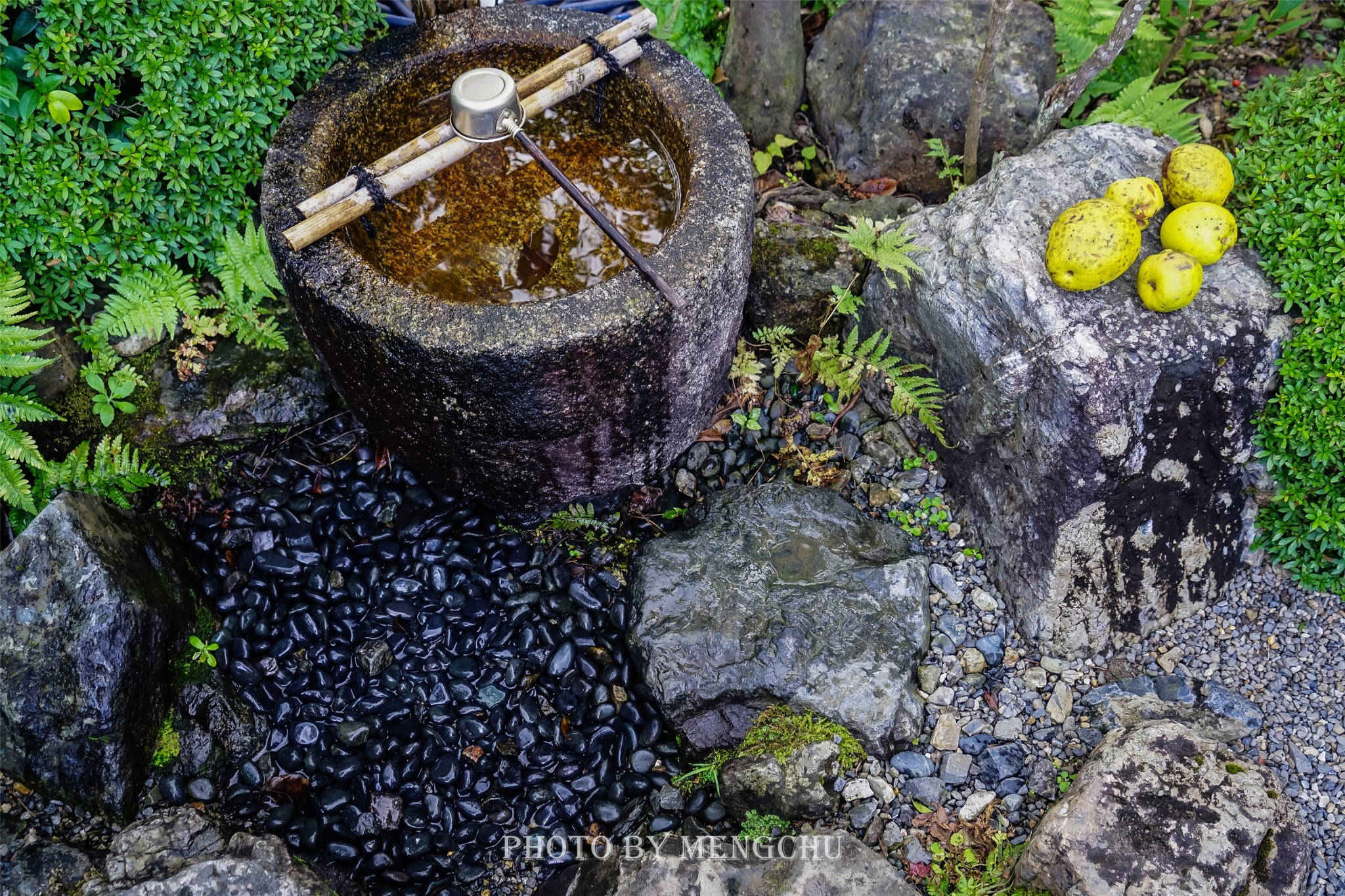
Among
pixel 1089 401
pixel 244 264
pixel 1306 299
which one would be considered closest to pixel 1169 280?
pixel 1089 401

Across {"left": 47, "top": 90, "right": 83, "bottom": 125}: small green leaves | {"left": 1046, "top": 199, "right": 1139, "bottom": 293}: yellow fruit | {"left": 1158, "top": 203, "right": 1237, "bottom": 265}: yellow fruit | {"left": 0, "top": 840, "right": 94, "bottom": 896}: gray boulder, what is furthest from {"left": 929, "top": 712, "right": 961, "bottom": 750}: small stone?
{"left": 47, "top": 90, "right": 83, "bottom": 125}: small green leaves

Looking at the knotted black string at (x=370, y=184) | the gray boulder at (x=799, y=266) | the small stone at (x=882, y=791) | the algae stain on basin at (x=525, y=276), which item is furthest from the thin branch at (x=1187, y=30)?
the knotted black string at (x=370, y=184)

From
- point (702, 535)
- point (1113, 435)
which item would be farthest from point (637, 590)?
point (1113, 435)

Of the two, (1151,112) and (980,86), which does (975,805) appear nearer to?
(980,86)

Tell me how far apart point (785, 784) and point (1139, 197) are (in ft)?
9.23

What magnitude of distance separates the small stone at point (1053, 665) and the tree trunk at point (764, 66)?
10.5ft

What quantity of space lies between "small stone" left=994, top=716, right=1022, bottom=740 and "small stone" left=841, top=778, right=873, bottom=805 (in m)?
0.61

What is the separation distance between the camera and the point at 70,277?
3973mm

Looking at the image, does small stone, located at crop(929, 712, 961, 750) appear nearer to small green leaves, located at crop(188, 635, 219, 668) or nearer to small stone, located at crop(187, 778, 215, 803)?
small stone, located at crop(187, 778, 215, 803)

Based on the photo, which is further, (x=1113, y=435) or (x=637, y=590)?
(x=637, y=590)

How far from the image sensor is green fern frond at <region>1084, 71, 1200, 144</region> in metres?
4.37

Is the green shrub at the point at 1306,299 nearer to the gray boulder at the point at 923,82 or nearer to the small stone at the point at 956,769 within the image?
the gray boulder at the point at 923,82

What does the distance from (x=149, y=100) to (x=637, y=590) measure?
301cm

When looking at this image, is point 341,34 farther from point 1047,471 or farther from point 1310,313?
point 1310,313
